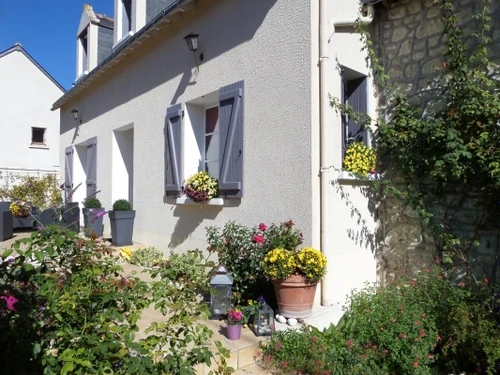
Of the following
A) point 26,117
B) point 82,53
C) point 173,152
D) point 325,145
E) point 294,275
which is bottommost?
point 294,275

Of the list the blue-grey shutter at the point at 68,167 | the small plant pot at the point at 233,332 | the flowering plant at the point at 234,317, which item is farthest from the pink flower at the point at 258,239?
the blue-grey shutter at the point at 68,167

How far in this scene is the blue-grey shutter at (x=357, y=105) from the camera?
4.71m

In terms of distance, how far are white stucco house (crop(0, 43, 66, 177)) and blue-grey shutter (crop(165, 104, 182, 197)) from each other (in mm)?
13296

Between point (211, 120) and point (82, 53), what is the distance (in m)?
7.36

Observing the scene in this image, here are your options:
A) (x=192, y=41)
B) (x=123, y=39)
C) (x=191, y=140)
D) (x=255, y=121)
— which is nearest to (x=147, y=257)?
(x=191, y=140)

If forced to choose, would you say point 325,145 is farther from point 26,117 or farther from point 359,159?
point 26,117

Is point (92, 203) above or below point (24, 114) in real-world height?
below

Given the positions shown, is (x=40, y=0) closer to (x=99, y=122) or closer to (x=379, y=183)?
(x=99, y=122)

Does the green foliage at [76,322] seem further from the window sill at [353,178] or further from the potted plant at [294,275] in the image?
the window sill at [353,178]

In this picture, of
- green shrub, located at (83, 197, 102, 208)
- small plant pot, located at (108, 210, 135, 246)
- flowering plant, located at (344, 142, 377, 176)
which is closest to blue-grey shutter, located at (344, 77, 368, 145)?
flowering plant, located at (344, 142, 377, 176)

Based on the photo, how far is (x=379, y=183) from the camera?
447 centimetres

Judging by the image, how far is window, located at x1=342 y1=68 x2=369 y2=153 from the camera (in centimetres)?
467

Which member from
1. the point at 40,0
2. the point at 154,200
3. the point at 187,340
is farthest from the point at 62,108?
the point at 187,340

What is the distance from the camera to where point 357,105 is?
15.6ft
